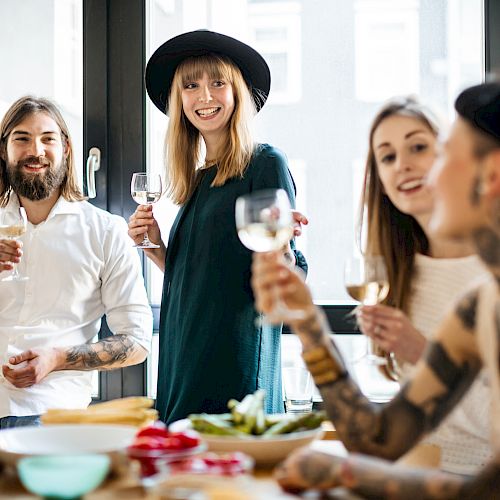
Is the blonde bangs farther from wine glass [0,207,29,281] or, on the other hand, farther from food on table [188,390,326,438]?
food on table [188,390,326,438]

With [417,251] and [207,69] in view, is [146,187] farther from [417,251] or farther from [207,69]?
[417,251]

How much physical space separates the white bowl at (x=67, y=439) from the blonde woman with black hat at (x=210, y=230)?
1091 mm

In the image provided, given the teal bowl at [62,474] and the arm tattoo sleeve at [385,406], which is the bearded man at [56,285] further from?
the teal bowl at [62,474]

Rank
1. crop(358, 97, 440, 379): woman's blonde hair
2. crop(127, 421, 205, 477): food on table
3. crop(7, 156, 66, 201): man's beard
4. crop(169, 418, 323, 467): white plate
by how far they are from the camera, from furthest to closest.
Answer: crop(7, 156, 66, 201): man's beard < crop(358, 97, 440, 379): woman's blonde hair < crop(169, 418, 323, 467): white plate < crop(127, 421, 205, 477): food on table

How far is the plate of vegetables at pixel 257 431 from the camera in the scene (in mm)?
1488

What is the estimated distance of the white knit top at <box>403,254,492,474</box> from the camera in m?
1.90

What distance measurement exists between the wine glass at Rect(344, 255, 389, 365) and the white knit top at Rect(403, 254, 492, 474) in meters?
0.15

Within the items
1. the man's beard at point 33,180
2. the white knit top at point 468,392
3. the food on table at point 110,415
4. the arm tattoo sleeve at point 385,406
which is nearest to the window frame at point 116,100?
the man's beard at point 33,180

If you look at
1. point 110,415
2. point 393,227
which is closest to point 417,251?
point 393,227

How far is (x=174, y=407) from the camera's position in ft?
8.87

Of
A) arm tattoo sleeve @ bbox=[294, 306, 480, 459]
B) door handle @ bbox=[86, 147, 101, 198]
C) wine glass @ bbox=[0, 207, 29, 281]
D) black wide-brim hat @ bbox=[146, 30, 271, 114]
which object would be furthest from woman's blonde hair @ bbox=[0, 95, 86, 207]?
arm tattoo sleeve @ bbox=[294, 306, 480, 459]

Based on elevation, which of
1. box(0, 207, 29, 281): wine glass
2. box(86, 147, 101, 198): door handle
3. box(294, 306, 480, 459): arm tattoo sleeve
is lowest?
box(294, 306, 480, 459): arm tattoo sleeve

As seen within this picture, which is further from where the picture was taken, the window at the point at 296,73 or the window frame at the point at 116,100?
the window frame at the point at 116,100

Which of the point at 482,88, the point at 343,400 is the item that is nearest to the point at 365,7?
the point at 482,88
